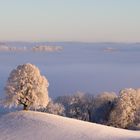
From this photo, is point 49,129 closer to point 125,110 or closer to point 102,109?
point 125,110

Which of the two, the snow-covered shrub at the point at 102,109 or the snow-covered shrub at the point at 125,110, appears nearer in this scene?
the snow-covered shrub at the point at 125,110

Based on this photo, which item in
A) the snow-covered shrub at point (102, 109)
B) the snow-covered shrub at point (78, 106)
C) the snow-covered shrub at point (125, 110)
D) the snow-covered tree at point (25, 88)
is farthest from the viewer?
the snow-covered shrub at point (78, 106)

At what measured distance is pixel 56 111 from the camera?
11219 centimetres

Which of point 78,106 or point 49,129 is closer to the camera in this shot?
point 49,129

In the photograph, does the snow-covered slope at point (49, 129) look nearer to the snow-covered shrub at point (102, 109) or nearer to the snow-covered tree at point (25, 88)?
the snow-covered tree at point (25, 88)

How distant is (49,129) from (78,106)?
54896mm

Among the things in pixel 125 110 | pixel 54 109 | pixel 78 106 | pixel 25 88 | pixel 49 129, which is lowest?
pixel 54 109

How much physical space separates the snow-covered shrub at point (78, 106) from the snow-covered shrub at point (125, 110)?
36.4ft

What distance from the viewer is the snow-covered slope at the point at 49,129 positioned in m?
59.2

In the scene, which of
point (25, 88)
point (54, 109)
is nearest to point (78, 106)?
point (54, 109)

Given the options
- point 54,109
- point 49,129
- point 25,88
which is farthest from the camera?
point 54,109

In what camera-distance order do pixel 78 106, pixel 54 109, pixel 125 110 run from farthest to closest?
pixel 78 106 → pixel 54 109 → pixel 125 110

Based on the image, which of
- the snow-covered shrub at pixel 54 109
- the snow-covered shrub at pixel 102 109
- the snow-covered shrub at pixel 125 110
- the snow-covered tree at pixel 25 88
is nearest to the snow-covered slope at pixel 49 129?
the snow-covered tree at pixel 25 88

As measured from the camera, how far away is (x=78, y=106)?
117m
